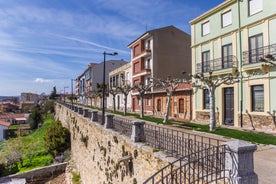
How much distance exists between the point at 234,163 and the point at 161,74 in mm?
26731

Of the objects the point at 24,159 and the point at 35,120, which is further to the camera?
the point at 35,120

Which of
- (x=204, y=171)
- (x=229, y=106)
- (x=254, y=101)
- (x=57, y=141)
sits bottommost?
(x=57, y=141)

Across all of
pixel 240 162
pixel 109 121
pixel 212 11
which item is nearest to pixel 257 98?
pixel 212 11

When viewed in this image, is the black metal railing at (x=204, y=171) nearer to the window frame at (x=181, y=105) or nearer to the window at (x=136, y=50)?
the window frame at (x=181, y=105)

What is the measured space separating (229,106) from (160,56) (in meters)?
14.8

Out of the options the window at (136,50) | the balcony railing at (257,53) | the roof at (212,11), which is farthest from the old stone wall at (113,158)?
the window at (136,50)

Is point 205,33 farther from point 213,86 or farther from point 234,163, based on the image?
point 234,163

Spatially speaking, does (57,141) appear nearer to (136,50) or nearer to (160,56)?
(160,56)

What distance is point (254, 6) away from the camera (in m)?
15.8

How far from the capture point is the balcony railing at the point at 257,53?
14302mm

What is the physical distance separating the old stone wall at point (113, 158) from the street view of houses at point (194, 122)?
4cm

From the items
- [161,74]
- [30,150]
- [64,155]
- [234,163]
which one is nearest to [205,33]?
[161,74]

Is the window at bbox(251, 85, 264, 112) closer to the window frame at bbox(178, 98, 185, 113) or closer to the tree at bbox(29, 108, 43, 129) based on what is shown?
the window frame at bbox(178, 98, 185, 113)

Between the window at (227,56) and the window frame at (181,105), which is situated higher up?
the window at (227,56)
